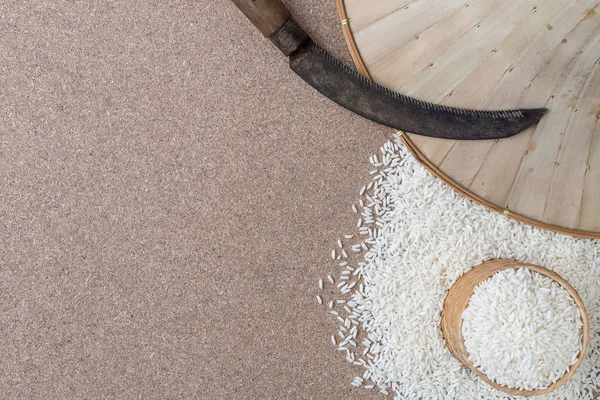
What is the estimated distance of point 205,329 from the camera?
1123 millimetres

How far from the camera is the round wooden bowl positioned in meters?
0.92

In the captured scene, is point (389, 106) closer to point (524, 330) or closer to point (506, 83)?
point (506, 83)

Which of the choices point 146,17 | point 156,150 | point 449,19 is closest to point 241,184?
point 156,150

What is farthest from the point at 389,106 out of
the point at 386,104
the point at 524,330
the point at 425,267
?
the point at 524,330

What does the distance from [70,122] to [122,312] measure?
0.45m

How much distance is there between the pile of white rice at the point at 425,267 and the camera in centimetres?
105

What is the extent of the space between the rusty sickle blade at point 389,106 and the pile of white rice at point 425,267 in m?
0.12

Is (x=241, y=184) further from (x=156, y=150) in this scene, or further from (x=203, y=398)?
(x=203, y=398)

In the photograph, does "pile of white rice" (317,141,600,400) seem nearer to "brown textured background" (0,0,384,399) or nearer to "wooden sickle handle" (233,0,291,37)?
"brown textured background" (0,0,384,399)

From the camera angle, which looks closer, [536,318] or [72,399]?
[536,318]

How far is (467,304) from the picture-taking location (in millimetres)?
964

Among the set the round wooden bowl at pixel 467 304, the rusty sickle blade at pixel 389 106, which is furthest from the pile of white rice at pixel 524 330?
the rusty sickle blade at pixel 389 106

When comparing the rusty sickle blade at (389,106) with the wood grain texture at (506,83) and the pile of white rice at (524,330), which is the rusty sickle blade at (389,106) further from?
the pile of white rice at (524,330)

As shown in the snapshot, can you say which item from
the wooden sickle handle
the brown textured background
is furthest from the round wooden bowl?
the wooden sickle handle
